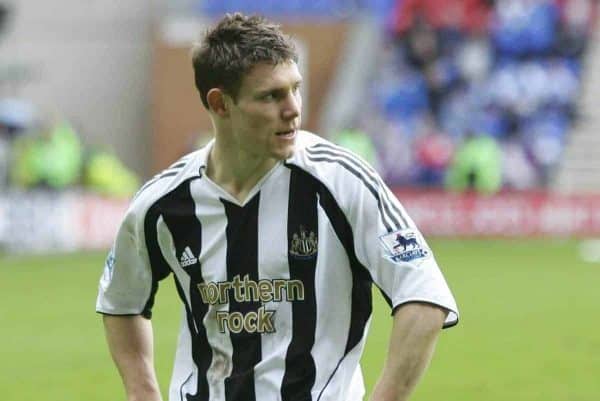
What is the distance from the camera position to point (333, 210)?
13.4 ft

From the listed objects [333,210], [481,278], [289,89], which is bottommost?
[481,278]

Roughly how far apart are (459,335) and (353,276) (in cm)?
840

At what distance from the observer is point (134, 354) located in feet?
14.6

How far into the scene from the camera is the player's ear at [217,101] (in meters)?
4.09

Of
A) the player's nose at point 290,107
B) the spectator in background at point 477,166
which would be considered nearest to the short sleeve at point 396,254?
the player's nose at point 290,107

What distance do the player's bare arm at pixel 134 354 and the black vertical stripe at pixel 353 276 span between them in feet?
2.11

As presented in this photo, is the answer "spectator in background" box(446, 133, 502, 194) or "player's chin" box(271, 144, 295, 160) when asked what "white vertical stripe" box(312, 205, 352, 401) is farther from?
"spectator in background" box(446, 133, 502, 194)

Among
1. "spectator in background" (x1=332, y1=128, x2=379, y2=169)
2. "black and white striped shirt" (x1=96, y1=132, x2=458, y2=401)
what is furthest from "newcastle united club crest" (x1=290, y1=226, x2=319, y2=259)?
"spectator in background" (x1=332, y1=128, x2=379, y2=169)

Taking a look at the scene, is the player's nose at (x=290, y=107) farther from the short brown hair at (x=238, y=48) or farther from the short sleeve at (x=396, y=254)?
the short sleeve at (x=396, y=254)

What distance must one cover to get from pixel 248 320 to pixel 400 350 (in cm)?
60

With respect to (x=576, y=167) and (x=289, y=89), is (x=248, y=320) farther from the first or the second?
(x=576, y=167)

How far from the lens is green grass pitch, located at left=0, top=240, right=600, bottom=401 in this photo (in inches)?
374

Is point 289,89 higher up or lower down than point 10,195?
higher up

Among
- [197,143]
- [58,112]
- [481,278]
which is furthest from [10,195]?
[58,112]
